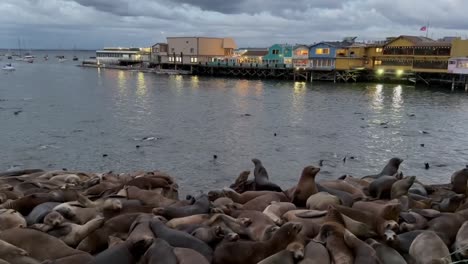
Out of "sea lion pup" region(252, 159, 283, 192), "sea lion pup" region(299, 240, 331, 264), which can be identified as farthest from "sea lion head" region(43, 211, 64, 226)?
"sea lion pup" region(252, 159, 283, 192)

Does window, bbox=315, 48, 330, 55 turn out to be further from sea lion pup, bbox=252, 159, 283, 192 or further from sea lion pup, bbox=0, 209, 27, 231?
sea lion pup, bbox=0, 209, 27, 231

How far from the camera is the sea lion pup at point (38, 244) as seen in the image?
580 centimetres

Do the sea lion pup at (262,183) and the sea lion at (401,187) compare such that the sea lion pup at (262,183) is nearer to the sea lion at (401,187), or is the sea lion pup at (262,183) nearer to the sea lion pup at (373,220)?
the sea lion at (401,187)

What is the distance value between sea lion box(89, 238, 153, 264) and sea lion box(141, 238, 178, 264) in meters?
0.14

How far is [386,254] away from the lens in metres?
5.80

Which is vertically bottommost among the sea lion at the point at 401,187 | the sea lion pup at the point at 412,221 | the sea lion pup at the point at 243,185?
the sea lion pup at the point at 243,185

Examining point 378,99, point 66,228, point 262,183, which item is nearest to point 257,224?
point 66,228

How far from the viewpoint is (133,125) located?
115ft

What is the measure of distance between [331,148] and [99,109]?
27.7 meters

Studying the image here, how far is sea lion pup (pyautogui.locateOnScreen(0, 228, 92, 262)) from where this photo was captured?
228 inches

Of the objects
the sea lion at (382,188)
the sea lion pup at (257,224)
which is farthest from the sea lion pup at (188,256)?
the sea lion at (382,188)

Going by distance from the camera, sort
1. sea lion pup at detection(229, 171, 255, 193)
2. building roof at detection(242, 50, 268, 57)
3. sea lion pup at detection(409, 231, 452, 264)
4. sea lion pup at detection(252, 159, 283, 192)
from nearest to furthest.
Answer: sea lion pup at detection(409, 231, 452, 264), sea lion pup at detection(252, 159, 283, 192), sea lion pup at detection(229, 171, 255, 193), building roof at detection(242, 50, 268, 57)

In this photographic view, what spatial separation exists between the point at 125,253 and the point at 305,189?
502cm

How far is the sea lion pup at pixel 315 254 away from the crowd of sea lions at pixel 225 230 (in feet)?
0.04
